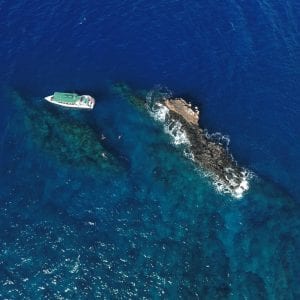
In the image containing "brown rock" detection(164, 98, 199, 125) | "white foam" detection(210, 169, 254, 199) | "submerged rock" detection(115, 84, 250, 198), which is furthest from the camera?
"brown rock" detection(164, 98, 199, 125)

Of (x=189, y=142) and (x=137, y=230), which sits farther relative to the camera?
(x=189, y=142)

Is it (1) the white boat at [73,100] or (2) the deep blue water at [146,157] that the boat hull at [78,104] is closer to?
(1) the white boat at [73,100]

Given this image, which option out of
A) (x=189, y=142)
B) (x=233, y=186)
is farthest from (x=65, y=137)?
(x=233, y=186)

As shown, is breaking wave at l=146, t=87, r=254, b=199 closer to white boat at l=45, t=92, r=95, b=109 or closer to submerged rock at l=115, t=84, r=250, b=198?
submerged rock at l=115, t=84, r=250, b=198

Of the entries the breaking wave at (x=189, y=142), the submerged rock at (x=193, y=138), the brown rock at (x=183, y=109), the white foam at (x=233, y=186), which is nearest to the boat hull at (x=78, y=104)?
the submerged rock at (x=193, y=138)

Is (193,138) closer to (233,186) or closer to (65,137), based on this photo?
(233,186)

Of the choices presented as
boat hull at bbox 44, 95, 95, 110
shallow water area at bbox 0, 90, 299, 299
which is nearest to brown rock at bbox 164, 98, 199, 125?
shallow water area at bbox 0, 90, 299, 299
